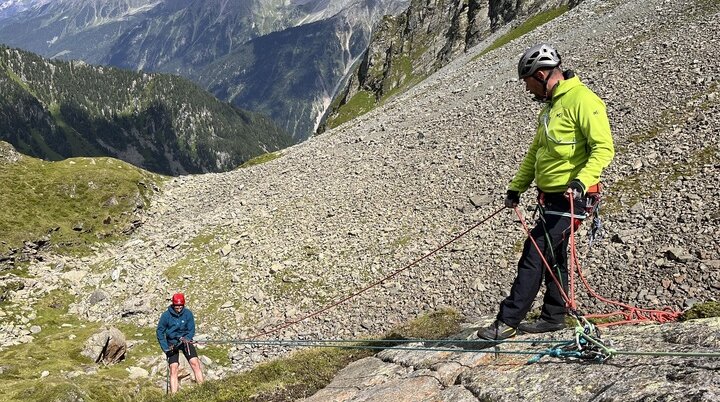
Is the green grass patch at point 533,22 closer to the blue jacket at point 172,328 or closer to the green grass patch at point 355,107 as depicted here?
the green grass patch at point 355,107

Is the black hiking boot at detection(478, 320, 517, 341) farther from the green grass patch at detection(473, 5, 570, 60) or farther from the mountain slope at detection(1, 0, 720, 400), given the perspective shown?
the green grass patch at detection(473, 5, 570, 60)

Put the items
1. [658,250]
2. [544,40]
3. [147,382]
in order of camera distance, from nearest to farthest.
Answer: [658,250] < [147,382] < [544,40]

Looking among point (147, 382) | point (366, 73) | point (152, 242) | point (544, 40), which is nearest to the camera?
point (147, 382)

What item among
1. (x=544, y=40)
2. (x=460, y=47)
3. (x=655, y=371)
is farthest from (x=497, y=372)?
(x=460, y=47)

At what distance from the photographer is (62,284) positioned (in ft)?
78.4

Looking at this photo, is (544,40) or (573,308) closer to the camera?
(573,308)

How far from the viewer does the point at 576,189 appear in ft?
21.8

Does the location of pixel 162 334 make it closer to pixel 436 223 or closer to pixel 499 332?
pixel 499 332

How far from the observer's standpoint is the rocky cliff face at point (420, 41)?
113m

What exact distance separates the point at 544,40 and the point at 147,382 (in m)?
46.5

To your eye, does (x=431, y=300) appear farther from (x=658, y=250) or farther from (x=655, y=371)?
(x=655, y=371)

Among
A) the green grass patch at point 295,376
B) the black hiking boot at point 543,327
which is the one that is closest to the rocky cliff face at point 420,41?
the green grass patch at point 295,376

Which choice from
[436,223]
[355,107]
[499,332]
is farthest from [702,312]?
[355,107]

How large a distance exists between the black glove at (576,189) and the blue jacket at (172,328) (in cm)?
1159
